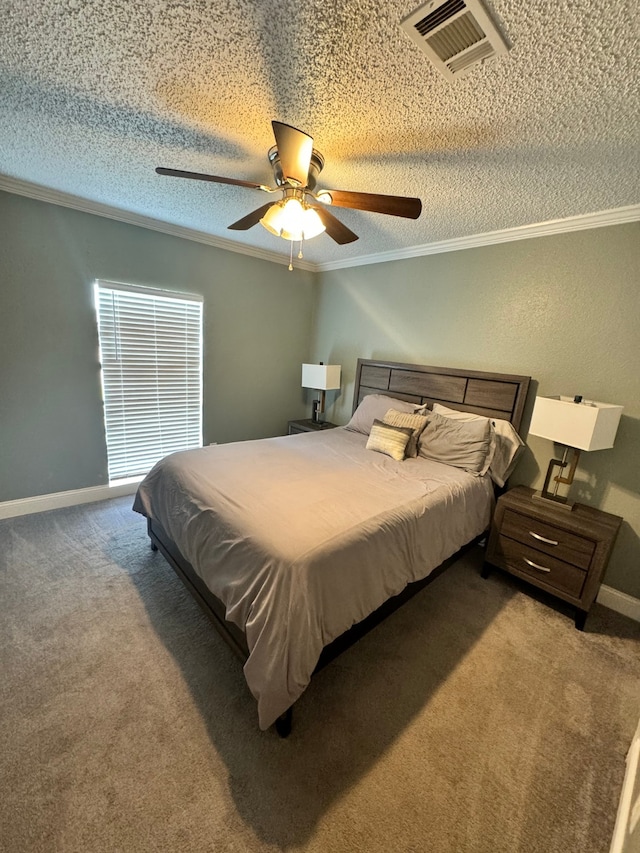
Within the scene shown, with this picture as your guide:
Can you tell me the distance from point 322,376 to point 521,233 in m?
2.14

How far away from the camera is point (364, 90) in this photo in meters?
1.32

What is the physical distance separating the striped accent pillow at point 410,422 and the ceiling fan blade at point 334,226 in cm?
142

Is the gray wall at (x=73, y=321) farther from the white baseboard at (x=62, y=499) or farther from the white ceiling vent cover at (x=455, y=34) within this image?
the white ceiling vent cover at (x=455, y=34)

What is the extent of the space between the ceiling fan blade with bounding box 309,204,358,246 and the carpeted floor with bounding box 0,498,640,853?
233cm

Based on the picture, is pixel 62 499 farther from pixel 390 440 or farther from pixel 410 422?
pixel 410 422

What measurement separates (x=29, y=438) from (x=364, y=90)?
326 centimetres

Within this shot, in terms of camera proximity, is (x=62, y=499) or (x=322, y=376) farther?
(x=322, y=376)

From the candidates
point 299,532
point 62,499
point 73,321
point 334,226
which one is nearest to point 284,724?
point 299,532

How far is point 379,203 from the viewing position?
1581 mm

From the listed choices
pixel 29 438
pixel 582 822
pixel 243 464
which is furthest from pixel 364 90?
pixel 29 438

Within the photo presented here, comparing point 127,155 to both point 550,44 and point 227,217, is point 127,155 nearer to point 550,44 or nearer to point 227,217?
point 227,217

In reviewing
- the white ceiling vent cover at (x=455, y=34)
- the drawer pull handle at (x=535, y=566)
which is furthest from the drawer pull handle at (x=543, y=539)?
the white ceiling vent cover at (x=455, y=34)

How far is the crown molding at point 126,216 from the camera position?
2.40 meters

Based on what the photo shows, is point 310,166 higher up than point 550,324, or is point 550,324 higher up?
point 310,166
